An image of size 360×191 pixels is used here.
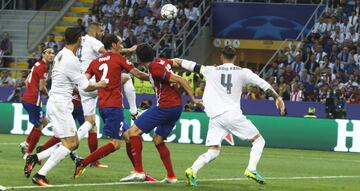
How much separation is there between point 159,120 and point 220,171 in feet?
11.4

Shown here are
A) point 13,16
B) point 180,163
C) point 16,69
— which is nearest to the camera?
point 180,163

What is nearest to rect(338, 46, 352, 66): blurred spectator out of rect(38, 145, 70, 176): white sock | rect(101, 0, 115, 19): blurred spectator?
rect(101, 0, 115, 19): blurred spectator

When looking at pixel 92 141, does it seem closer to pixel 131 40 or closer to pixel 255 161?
pixel 255 161

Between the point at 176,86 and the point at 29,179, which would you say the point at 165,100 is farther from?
the point at 29,179

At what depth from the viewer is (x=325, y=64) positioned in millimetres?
35969

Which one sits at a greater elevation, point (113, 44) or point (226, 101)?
point (113, 44)

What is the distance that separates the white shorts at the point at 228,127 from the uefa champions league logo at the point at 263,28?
26719 millimetres

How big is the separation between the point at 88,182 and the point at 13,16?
3283cm

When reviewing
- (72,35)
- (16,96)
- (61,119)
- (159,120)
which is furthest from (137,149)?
(16,96)

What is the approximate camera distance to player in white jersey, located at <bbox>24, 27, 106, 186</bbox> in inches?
595

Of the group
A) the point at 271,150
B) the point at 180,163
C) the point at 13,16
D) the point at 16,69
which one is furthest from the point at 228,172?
the point at 13,16

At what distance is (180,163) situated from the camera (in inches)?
837

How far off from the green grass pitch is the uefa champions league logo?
15742 mm

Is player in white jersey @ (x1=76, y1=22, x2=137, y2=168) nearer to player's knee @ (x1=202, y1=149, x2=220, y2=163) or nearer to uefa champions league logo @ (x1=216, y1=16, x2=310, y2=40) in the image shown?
player's knee @ (x1=202, y1=149, x2=220, y2=163)
